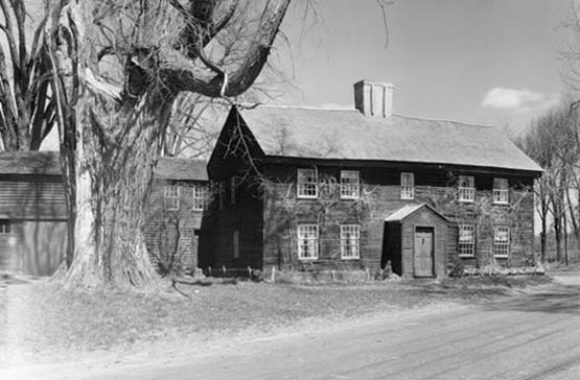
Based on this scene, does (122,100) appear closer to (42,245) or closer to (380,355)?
(380,355)

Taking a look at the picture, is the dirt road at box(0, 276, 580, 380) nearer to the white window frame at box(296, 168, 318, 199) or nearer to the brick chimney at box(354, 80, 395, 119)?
the white window frame at box(296, 168, 318, 199)

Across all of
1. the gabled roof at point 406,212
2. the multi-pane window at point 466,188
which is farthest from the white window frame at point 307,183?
the multi-pane window at point 466,188

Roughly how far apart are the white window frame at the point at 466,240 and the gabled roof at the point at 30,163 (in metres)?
18.7

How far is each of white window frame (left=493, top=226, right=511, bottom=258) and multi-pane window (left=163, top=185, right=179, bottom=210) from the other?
15.8 metres

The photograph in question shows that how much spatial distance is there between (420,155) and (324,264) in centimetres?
686

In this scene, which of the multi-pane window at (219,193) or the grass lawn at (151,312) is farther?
the multi-pane window at (219,193)

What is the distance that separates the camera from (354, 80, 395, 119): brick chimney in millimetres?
33656

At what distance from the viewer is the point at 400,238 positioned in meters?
29.6

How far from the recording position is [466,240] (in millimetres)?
32438

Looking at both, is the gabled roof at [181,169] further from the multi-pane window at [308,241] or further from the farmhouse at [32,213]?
the multi-pane window at [308,241]

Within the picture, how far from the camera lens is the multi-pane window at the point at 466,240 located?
32219mm

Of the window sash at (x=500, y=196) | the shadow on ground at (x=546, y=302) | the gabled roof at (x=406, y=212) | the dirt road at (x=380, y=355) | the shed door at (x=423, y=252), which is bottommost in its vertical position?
the shadow on ground at (x=546, y=302)

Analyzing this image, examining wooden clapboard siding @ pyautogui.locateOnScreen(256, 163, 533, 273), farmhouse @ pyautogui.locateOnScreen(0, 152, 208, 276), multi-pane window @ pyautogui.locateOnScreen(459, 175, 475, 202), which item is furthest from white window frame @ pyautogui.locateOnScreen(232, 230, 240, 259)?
multi-pane window @ pyautogui.locateOnScreen(459, 175, 475, 202)

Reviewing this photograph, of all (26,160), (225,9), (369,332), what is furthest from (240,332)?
(26,160)
